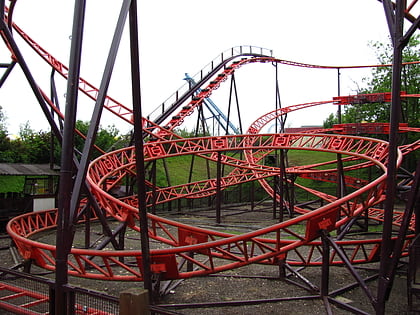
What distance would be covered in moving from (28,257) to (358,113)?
84.8 ft

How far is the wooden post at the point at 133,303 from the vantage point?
3496 mm

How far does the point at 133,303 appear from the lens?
349 cm

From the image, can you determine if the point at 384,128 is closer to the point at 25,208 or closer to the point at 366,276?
the point at 366,276

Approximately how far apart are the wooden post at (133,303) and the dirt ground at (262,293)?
282 cm

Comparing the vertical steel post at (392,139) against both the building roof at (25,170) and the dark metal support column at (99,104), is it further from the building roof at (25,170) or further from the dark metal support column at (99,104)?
the building roof at (25,170)

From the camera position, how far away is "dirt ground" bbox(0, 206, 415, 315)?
6383mm

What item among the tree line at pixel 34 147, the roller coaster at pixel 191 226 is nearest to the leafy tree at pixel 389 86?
the roller coaster at pixel 191 226

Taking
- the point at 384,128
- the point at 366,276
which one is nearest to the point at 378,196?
the point at 366,276

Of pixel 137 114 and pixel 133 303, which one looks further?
pixel 137 114

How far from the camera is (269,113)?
22.1 metres

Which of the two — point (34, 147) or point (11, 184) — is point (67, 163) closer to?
point (11, 184)

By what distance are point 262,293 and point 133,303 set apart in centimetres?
414

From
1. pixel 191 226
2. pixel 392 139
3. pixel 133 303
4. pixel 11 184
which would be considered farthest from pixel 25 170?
pixel 392 139

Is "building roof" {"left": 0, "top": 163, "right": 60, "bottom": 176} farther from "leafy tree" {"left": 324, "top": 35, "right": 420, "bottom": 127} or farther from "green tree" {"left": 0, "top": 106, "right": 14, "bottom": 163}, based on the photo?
"leafy tree" {"left": 324, "top": 35, "right": 420, "bottom": 127}
